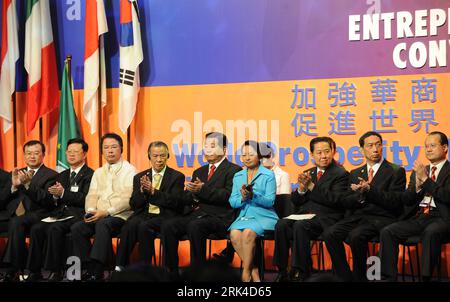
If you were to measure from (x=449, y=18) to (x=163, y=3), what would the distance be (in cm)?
282

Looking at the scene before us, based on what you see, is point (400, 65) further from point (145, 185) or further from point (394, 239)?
point (145, 185)

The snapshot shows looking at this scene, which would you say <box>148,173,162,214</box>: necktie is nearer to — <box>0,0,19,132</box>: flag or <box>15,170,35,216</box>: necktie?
<box>15,170,35,216</box>: necktie

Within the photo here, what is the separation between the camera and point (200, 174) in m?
5.97

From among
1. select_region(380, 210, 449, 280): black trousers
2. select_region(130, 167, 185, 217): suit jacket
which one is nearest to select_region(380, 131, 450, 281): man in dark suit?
select_region(380, 210, 449, 280): black trousers

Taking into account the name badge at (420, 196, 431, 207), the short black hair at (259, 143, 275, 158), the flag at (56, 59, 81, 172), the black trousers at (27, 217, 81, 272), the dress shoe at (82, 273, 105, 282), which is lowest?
the dress shoe at (82, 273, 105, 282)

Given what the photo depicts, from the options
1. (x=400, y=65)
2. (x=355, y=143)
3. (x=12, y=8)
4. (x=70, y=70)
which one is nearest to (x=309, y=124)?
(x=355, y=143)

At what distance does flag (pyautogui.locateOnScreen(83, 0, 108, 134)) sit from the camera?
6.75 meters

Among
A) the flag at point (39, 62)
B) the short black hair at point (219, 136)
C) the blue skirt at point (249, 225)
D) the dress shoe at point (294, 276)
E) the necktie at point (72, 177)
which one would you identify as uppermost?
the flag at point (39, 62)

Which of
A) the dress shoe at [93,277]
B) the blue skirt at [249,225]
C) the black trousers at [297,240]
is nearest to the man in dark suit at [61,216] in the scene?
the dress shoe at [93,277]

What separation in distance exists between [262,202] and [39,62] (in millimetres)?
3043

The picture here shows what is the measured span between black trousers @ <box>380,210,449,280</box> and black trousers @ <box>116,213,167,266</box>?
1.91 m

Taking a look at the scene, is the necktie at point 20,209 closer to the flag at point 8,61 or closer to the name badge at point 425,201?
the flag at point 8,61

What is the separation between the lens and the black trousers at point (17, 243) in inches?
230

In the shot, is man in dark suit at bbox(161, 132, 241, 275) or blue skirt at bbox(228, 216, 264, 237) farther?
man in dark suit at bbox(161, 132, 241, 275)
